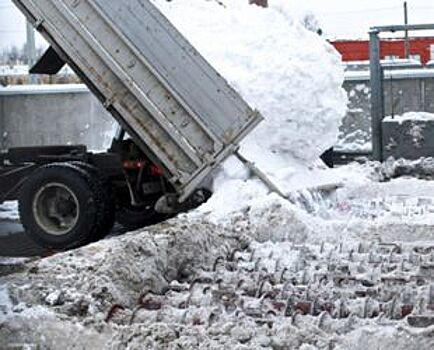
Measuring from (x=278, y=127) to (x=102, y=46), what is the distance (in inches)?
105

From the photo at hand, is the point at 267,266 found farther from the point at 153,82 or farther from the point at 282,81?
the point at 282,81

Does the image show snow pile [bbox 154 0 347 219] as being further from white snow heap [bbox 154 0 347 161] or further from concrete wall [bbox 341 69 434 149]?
concrete wall [bbox 341 69 434 149]

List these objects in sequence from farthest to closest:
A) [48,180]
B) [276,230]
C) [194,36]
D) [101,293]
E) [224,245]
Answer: [194,36], [48,180], [276,230], [224,245], [101,293]

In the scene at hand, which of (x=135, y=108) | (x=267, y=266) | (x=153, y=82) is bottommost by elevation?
(x=267, y=266)

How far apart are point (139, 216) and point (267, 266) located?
3.72 meters

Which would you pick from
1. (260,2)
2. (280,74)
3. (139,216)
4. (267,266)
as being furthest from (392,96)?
(267,266)

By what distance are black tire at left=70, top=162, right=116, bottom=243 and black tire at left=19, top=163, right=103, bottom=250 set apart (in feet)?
0.08

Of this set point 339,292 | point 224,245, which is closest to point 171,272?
point 224,245

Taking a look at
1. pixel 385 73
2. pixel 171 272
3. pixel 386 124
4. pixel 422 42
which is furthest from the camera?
pixel 422 42

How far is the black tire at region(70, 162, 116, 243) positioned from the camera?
9336 millimetres

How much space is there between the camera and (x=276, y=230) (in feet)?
25.6

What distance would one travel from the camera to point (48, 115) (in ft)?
53.7

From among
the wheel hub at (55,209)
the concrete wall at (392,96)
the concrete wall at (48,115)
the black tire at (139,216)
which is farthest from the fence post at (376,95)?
the wheel hub at (55,209)

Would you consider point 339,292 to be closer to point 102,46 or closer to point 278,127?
point 102,46
